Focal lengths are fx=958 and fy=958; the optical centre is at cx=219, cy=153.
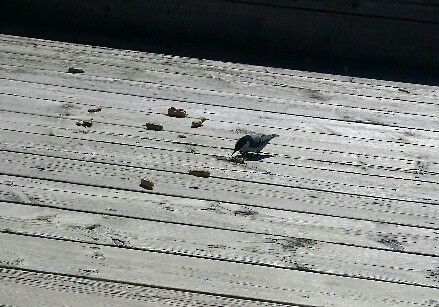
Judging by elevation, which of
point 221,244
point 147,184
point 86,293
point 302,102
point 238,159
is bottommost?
point 86,293

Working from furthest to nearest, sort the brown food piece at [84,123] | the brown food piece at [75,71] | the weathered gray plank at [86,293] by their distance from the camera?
the brown food piece at [75,71]
the brown food piece at [84,123]
the weathered gray plank at [86,293]

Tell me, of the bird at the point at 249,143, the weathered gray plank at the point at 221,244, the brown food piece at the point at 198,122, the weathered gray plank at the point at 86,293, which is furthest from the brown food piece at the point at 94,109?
the weathered gray plank at the point at 86,293

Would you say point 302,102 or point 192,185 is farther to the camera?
point 302,102

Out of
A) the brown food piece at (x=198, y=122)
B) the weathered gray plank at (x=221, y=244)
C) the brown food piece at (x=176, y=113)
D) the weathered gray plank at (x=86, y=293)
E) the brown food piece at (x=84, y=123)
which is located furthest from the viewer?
the brown food piece at (x=176, y=113)

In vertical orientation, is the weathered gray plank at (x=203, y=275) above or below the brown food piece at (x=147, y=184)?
below

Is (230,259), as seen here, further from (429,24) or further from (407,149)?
(429,24)

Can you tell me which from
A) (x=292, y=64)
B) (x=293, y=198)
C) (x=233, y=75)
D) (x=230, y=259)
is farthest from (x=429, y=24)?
(x=230, y=259)

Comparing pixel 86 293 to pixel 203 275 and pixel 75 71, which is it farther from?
pixel 75 71

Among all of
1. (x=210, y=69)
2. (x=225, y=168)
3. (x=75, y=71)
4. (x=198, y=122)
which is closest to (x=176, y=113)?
(x=198, y=122)

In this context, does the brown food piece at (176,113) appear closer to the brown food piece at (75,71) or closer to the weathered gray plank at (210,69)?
the weathered gray plank at (210,69)
